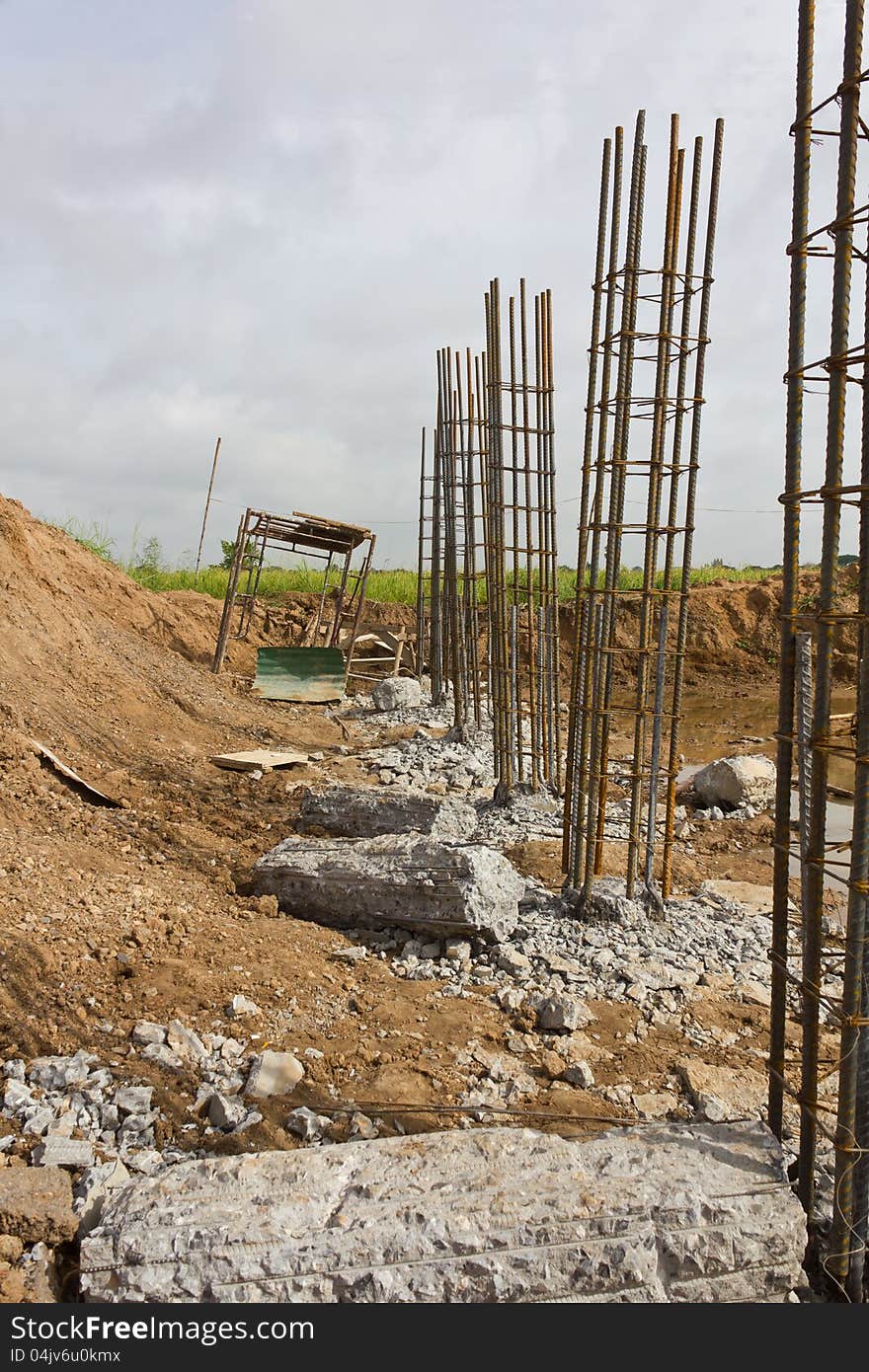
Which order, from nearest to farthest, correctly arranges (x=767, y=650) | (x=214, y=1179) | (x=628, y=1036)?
(x=214, y=1179) → (x=628, y=1036) → (x=767, y=650)

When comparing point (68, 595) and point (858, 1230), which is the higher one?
point (68, 595)

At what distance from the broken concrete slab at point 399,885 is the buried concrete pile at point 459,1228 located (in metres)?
1.97

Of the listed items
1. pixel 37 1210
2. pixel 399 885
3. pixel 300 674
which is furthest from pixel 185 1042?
pixel 300 674

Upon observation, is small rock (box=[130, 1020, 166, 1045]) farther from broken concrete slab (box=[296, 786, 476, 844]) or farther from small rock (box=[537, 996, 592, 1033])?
broken concrete slab (box=[296, 786, 476, 844])

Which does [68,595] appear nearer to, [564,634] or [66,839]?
[66,839]

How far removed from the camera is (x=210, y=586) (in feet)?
62.2

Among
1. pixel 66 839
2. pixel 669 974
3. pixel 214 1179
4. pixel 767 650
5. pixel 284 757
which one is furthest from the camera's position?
pixel 767 650

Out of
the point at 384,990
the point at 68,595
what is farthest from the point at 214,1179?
the point at 68,595

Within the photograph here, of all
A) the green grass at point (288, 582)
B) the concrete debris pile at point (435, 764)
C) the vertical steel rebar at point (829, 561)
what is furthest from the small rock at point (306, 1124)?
the green grass at point (288, 582)

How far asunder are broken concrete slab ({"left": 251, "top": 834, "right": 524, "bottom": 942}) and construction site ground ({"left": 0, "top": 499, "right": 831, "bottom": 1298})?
0.50 ft

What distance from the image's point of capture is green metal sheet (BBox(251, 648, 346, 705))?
44.0 ft

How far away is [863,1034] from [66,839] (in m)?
4.42

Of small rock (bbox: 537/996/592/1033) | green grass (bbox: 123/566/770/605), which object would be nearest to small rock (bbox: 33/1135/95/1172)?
small rock (bbox: 537/996/592/1033)

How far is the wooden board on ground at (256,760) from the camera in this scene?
8.76m
